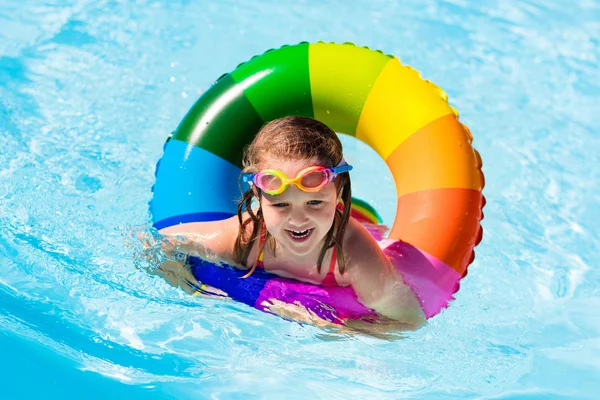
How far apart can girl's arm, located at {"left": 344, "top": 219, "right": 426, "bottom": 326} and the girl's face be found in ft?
0.72

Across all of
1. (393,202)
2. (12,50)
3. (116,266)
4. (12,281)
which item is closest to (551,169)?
(393,202)

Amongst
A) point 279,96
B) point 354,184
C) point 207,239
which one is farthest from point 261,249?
point 354,184

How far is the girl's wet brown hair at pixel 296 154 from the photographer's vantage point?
3023 millimetres

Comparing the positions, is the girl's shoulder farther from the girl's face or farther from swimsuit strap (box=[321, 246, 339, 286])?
the girl's face

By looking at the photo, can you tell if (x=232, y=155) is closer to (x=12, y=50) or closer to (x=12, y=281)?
(x=12, y=281)

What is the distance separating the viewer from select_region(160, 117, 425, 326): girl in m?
3.01

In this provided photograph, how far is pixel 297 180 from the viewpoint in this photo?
9.69ft

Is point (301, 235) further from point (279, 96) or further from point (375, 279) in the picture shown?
point (279, 96)

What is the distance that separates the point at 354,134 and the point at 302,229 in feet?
2.75

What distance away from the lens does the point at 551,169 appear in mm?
5102

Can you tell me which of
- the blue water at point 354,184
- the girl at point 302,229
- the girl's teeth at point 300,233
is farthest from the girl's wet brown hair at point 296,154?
the blue water at point 354,184

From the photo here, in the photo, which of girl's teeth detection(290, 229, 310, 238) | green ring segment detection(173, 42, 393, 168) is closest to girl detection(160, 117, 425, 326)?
girl's teeth detection(290, 229, 310, 238)

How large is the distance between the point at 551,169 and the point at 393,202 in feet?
3.60

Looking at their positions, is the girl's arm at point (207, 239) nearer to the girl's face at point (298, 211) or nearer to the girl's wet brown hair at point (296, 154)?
the girl's wet brown hair at point (296, 154)
